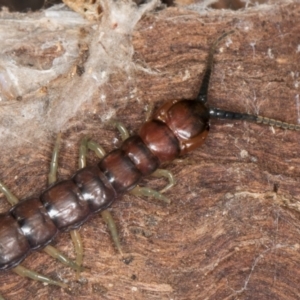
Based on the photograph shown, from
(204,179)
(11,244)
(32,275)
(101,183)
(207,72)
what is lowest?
(32,275)

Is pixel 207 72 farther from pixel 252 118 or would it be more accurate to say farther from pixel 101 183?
pixel 101 183

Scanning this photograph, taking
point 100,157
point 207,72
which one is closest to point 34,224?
point 100,157

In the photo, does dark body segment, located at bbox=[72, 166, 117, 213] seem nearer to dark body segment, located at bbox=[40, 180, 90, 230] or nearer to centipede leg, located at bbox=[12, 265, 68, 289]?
dark body segment, located at bbox=[40, 180, 90, 230]

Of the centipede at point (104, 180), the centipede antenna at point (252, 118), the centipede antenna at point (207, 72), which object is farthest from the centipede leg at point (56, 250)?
the centipede antenna at point (252, 118)

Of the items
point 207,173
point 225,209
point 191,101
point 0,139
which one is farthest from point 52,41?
point 225,209

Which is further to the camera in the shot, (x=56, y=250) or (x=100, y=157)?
(x=100, y=157)

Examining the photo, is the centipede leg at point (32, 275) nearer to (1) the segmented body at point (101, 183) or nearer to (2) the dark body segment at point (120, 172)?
(1) the segmented body at point (101, 183)
